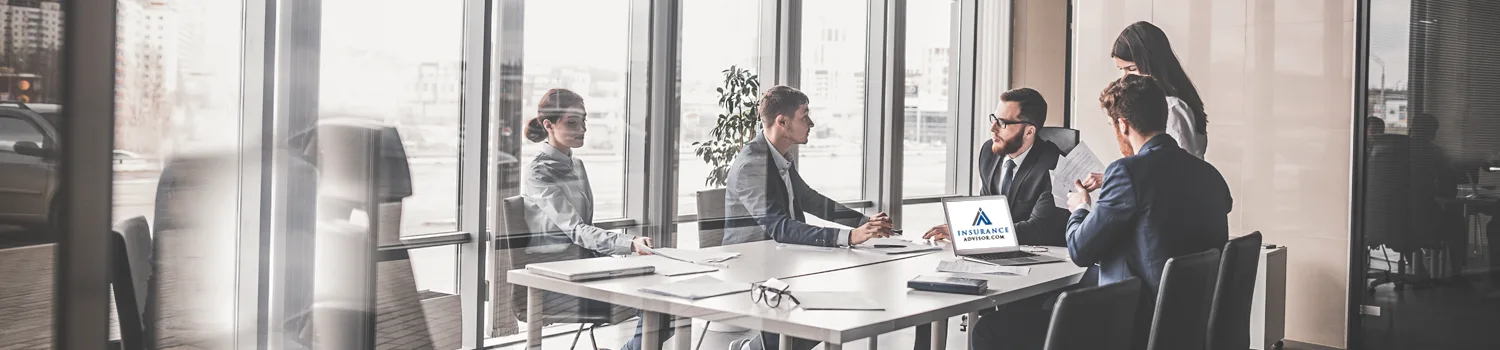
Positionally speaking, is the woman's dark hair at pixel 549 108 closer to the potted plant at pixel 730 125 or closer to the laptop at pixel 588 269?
the potted plant at pixel 730 125

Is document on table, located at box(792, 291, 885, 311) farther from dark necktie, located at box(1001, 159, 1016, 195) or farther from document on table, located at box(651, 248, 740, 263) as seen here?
dark necktie, located at box(1001, 159, 1016, 195)

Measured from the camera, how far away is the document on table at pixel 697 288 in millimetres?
2840

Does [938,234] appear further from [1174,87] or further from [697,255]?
[1174,87]

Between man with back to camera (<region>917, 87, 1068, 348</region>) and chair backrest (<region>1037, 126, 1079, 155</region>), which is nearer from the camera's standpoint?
man with back to camera (<region>917, 87, 1068, 348</region>)

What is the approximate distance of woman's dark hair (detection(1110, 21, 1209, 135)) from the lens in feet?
20.2

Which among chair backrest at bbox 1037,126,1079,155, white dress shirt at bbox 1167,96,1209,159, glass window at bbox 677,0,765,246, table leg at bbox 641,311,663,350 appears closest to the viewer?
table leg at bbox 641,311,663,350

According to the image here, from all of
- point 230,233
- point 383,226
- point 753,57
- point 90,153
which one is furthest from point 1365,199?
point 90,153

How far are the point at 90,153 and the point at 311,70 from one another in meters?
0.78

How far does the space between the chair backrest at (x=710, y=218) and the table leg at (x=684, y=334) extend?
1.02 metres

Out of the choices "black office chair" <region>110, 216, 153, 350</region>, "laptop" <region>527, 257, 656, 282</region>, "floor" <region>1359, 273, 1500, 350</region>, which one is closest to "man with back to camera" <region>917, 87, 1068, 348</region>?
"laptop" <region>527, 257, 656, 282</region>

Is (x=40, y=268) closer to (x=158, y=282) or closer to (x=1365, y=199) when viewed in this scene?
(x=158, y=282)

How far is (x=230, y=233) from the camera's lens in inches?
126

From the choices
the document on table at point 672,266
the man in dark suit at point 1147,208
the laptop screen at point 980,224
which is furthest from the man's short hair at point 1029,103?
the document on table at point 672,266

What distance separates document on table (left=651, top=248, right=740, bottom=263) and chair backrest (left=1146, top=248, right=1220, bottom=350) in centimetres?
151
